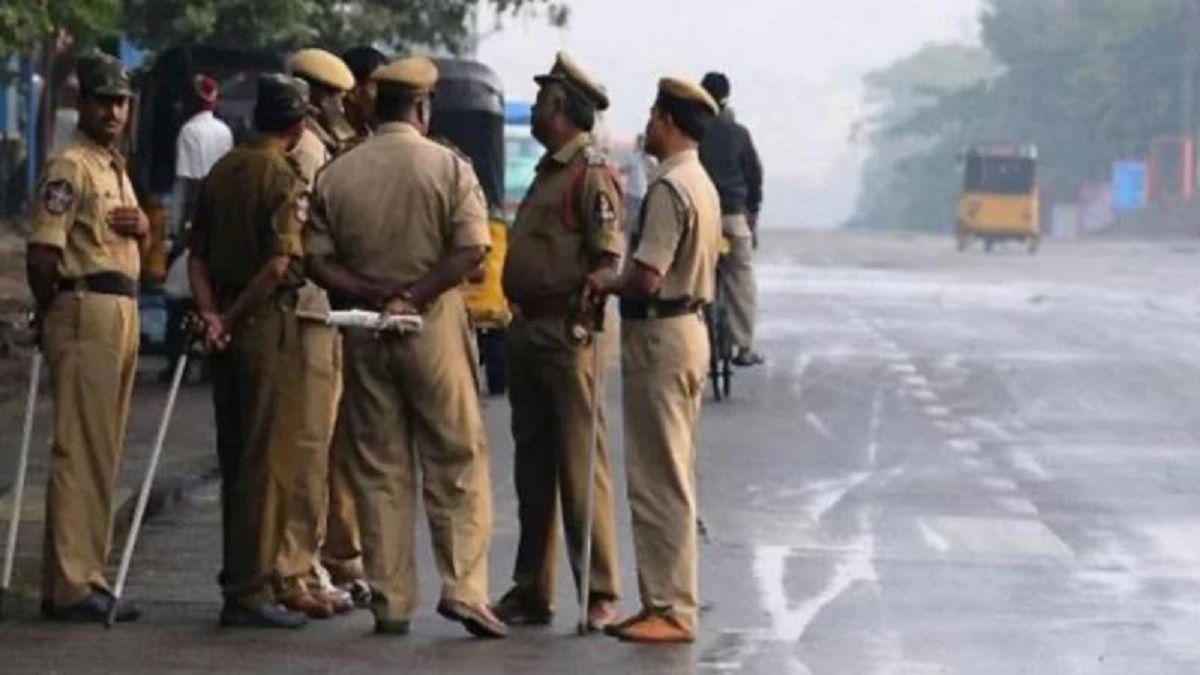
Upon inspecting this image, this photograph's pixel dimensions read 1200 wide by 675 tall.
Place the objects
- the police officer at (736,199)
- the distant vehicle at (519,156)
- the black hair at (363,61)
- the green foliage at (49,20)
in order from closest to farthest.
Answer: the black hair at (363,61) < the police officer at (736,199) < the green foliage at (49,20) < the distant vehicle at (519,156)

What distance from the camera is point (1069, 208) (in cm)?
11688

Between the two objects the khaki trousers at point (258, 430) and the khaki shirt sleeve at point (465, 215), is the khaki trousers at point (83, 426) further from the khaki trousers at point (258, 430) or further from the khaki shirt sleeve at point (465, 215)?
the khaki shirt sleeve at point (465, 215)

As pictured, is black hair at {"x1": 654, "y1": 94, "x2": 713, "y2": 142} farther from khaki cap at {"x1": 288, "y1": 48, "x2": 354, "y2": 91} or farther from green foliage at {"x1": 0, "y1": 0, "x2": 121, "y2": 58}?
green foliage at {"x1": 0, "y1": 0, "x2": 121, "y2": 58}

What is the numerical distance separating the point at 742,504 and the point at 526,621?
4.95m

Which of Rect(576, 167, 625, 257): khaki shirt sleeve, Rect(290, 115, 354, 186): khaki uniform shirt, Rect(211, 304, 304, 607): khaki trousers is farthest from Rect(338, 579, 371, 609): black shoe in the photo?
Rect(576, 167, 625, 257): khaki shirt sleeve

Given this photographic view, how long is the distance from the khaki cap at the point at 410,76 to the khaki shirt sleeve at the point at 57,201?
108 centimetres

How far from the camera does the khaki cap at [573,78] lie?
1314 centimetres

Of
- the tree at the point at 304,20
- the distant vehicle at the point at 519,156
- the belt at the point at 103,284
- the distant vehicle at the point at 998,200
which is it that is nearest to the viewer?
the belt at the point at 103,284

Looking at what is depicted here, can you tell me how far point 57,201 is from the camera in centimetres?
1300

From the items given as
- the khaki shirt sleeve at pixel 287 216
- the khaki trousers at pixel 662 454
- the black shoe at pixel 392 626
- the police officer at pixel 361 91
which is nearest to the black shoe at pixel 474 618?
the black shoe at pixel 392 626


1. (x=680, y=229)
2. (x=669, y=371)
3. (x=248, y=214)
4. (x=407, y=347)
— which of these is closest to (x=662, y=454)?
(x=669, y=371)

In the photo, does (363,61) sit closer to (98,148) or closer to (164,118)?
(98,148)

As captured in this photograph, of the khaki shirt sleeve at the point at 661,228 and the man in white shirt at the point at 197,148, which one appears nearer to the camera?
the khaki shirt sleeve at the point at 661,228

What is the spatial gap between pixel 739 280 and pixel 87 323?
1177 cm
